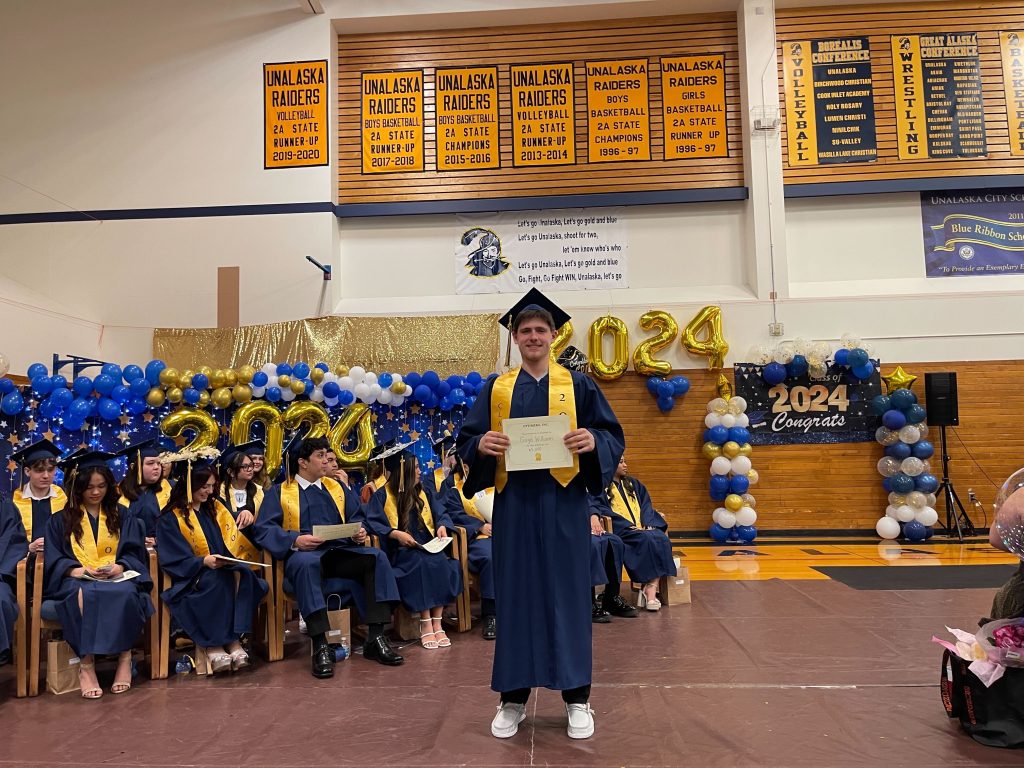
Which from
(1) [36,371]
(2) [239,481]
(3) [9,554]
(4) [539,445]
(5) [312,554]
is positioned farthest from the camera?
(1) [36,371]

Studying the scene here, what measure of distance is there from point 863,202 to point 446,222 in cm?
630

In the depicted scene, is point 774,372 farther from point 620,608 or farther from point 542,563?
point 542,563

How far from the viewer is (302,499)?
4914mm

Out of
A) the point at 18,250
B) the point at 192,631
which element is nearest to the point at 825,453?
the point at 192,631

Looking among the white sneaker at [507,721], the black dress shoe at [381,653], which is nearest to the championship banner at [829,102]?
the black dress shoe at [381,653]

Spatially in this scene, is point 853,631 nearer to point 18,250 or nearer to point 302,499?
point 302,499

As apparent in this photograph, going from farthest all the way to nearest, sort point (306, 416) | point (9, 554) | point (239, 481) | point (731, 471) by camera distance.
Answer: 1. point (731, 471)
2. point (306, 416)
3. point (239, 481)
4. point (9, 554)

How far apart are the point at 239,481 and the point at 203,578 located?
1312mm

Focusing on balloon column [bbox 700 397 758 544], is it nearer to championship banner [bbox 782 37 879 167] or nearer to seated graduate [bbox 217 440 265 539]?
championship banner [bbox 782 37 879 167]

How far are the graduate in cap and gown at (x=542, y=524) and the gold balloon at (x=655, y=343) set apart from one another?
6.83 metres

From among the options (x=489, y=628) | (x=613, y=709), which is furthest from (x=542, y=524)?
(x=489, y=628)

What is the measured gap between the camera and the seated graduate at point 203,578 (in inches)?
166

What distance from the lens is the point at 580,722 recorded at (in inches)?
120

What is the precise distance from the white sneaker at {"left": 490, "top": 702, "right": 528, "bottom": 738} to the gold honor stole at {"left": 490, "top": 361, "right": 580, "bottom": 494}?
0.94 m
